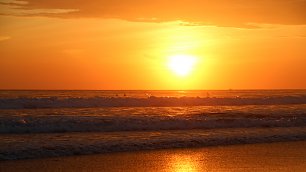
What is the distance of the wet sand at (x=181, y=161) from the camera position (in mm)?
11117

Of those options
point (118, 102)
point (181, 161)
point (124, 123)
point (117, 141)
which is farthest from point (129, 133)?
point (118, 102)

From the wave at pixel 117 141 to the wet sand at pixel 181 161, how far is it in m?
0.55

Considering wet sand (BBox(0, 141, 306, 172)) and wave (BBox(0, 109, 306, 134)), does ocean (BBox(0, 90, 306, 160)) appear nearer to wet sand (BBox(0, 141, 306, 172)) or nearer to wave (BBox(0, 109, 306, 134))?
wave (BBox(0, 109, 306, 134))

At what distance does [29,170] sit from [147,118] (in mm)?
10596

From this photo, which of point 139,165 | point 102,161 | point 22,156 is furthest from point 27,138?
point 139,165

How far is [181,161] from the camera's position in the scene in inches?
473

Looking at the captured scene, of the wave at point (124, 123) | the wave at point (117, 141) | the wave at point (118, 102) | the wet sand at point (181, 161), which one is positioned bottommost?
the wet sand at point (181, 161)

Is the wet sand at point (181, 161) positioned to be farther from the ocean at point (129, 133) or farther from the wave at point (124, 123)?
the wave at point (124, 123)

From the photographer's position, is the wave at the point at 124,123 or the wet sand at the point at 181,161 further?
the wave at the point at 124,123

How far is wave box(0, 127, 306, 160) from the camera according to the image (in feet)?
42.2

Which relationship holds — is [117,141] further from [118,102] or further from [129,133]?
[118,102]

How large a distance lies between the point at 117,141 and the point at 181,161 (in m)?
3.31

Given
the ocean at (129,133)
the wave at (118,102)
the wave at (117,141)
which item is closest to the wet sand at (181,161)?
the wave at (117,141)

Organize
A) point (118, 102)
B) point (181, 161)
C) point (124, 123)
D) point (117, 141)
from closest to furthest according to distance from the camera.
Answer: point (181, 161)
point (117, 141)
point (124, 123)
point (118, 102)
